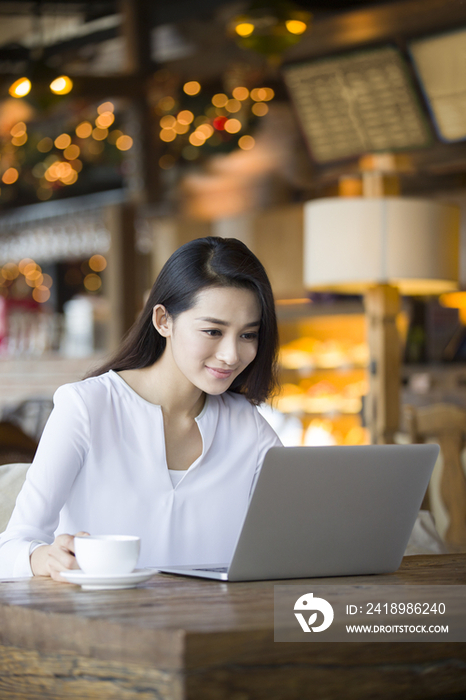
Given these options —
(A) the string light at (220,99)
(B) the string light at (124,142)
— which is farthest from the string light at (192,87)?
(B) the string light at (124,142)

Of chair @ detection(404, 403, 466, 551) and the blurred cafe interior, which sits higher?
the blurred cafe interior

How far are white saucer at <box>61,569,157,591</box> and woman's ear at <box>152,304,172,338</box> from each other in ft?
2.20

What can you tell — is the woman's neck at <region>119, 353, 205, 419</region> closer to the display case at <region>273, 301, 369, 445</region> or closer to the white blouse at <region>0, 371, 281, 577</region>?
the white blouse at <region>0, 371, 281, 577</region>

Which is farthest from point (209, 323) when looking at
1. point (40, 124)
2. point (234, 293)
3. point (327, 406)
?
point (40, 124)

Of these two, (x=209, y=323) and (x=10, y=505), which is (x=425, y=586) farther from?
(x=10, y=505)

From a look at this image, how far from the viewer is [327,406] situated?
6559 mm

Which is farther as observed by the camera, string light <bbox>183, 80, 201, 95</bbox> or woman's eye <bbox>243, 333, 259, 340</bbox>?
string light <bbox>183, 80, 201, 95</bbox>

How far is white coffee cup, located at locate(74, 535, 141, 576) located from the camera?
1.25 metres

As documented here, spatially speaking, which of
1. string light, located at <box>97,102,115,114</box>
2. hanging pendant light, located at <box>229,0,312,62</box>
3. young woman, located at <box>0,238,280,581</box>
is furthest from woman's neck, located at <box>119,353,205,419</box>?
string light, located at <box>97,102,115,114</box>

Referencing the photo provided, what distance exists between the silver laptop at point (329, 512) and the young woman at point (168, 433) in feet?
0.93

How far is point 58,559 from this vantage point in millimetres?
1369

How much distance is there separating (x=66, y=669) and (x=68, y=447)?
0.63 meters

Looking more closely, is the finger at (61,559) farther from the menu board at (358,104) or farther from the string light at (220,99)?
the string light at (220,99)

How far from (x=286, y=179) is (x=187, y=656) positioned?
6.30 meters
